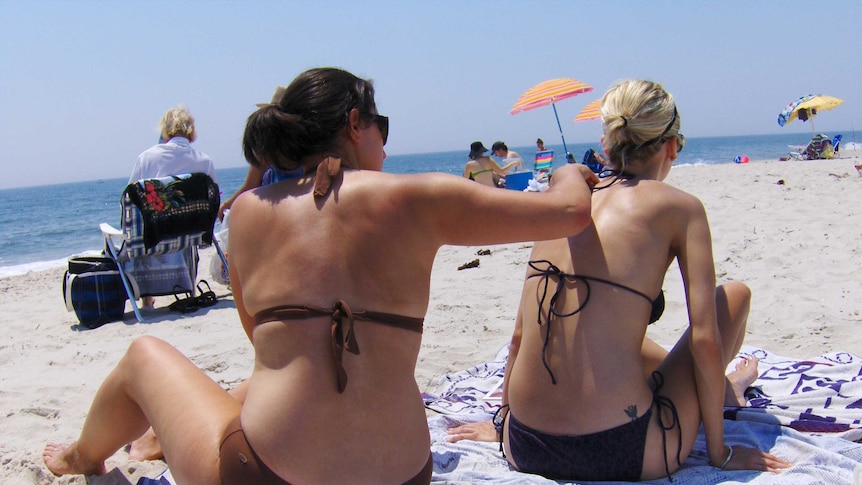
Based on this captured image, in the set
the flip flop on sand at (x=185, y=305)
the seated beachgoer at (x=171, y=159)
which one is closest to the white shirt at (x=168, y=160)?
the seated beachgoer at (x=171, y=159)

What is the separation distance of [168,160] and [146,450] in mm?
3421

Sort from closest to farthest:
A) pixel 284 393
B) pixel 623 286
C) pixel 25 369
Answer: pixel 284 393
pixel 623 286
pixel 25 369

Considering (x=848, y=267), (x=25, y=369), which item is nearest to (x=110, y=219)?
(x=25, y=369)

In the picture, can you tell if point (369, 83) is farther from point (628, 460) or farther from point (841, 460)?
point (841, 460)

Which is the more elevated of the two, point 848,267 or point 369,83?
point 369,83

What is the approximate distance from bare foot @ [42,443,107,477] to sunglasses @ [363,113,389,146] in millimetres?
1473

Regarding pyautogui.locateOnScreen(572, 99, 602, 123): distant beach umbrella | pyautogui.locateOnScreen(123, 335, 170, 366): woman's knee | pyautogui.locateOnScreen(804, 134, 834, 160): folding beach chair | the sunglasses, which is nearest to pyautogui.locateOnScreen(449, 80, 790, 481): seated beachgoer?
the sunglasses

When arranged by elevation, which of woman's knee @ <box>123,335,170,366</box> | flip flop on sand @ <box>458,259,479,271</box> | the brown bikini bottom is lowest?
flip flop on sand @ <box>458,259,479,271</box>

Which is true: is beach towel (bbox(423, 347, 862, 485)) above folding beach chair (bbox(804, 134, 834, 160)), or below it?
below

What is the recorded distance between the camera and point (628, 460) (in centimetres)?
207

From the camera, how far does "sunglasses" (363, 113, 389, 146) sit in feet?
5.65

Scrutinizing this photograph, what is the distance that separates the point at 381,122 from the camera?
1759 millimetres

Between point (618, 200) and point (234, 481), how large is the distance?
1343 millimetres

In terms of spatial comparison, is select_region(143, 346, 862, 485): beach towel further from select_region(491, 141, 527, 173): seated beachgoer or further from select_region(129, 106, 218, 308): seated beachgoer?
select_region(491, 141, 527, 173): seated beachgoer
